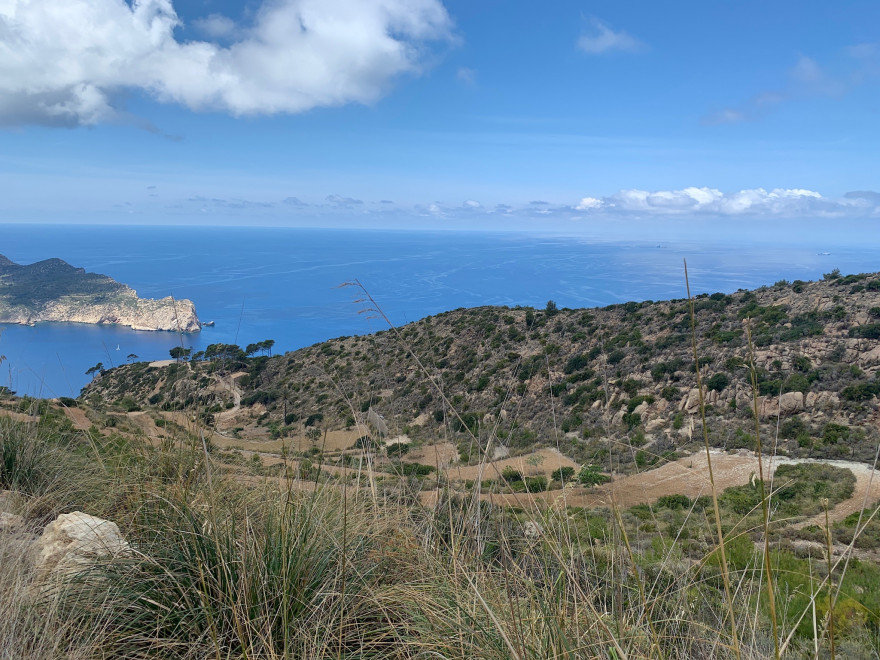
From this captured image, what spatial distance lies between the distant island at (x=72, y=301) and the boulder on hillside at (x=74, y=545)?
6235 cm

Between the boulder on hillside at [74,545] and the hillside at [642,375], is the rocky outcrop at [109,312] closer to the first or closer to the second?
the hillside at [642,375]

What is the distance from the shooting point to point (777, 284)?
31.0 m

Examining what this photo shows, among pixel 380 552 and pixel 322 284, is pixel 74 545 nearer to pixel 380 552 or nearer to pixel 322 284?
pixel 380 552

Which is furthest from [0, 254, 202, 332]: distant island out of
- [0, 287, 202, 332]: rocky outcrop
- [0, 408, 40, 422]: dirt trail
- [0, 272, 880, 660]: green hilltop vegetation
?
[0, 272, 880, 660]: green hilltop vegetation

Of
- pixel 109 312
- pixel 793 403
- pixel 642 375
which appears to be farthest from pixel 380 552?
pixel 109 312

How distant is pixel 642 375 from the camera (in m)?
22.4

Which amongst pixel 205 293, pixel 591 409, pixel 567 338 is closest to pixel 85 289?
pixel 205 293

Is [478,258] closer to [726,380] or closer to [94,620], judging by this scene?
[726,380]

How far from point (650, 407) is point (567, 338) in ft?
32.6

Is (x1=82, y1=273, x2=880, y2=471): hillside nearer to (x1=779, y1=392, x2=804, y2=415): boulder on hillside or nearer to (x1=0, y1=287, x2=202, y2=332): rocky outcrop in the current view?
(x1=779, y1=392, x2=804, y2=415): boulder on hillside

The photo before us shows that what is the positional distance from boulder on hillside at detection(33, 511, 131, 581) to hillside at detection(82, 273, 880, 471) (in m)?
6.92

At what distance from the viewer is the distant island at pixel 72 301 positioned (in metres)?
62.3

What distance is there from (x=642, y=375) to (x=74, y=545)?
895 inches

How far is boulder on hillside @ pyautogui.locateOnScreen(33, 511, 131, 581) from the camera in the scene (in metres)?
2.08
